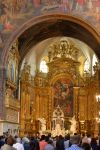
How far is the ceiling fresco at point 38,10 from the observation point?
2680 centimetres

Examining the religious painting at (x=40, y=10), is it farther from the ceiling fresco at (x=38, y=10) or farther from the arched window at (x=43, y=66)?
the arched window at (x=43, y=66)

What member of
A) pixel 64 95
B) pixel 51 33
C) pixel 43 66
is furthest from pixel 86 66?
pixel 51 33

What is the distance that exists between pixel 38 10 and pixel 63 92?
45.8ft

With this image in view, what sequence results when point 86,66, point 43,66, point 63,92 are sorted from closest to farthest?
point 63,92 → point 86,66 → point 43,66

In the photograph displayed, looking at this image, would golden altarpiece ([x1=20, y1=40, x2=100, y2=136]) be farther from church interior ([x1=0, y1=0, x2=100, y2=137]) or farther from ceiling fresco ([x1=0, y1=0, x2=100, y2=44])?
ceiling fresco ([x1=0, y1=0, x2=100, y2=44])

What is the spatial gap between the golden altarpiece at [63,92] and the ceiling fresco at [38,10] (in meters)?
11.3

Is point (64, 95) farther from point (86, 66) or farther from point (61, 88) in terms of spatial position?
point (86, 66)

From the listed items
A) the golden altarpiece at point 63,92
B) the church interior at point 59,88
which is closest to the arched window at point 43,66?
the church interior at point 59,88

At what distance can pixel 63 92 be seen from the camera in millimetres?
39562

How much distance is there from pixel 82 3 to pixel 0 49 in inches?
236

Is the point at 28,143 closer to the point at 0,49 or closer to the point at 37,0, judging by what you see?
the point at 0,49

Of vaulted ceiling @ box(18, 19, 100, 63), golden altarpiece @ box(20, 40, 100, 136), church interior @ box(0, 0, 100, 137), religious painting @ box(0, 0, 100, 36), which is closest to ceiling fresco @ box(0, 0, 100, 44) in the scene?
religious painting @ box(0, 0, 100, 36)


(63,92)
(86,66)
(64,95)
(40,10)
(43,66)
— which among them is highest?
(40,10)

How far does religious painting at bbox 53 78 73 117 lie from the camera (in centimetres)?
3938
